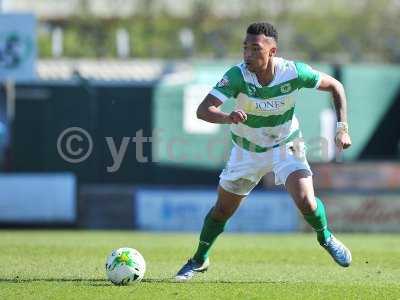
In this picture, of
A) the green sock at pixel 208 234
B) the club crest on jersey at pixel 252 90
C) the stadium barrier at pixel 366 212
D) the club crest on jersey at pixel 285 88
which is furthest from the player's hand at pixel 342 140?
the stadium barrier at pixel 366 212

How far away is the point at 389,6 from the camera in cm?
3825

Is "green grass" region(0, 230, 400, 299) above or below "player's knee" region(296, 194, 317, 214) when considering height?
below

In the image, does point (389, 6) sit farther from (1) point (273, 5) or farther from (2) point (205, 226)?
(2) point (205, 226)

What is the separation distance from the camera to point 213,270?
1136cm

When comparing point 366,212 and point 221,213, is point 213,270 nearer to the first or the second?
point 221,213

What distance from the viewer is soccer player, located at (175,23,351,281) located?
9766 millimetres

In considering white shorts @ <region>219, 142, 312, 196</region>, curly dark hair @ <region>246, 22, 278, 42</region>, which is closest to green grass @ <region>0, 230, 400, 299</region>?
white shorts @ <region>219, 142, 312, 196</region>

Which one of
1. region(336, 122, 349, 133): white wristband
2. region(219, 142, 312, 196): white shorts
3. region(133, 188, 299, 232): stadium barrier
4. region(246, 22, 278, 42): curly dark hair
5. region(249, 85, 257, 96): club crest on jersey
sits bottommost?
region(133, 188, 299, 232): stadium barrier

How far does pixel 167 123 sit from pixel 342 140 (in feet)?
54.0

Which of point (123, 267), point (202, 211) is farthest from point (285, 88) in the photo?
point (202, 211)

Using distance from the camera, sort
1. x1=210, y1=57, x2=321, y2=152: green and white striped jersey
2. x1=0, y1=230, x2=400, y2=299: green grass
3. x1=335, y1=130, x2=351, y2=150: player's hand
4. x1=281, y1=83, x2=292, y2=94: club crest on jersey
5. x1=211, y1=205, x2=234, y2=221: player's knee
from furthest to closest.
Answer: x1=211, y1=205, x2=234, y2=221: player's knee < x1=281, y1=83, x2=292, y2=94: club crest on jersey < x1=210, y1=57, x2=321, y2=152: green and white striped jersey < x1=335, y1=130, x2=351, y2=150: player's hand < x1=0, y1=230, x2=400, y2=299: green grass

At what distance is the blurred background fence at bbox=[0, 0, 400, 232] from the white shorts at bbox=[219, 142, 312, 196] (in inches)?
184

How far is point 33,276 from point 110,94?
15222mm

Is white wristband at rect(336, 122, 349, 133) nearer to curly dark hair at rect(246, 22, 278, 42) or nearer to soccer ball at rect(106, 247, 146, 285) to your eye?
curly dark hair at rect(246, 22, 278, 42)
